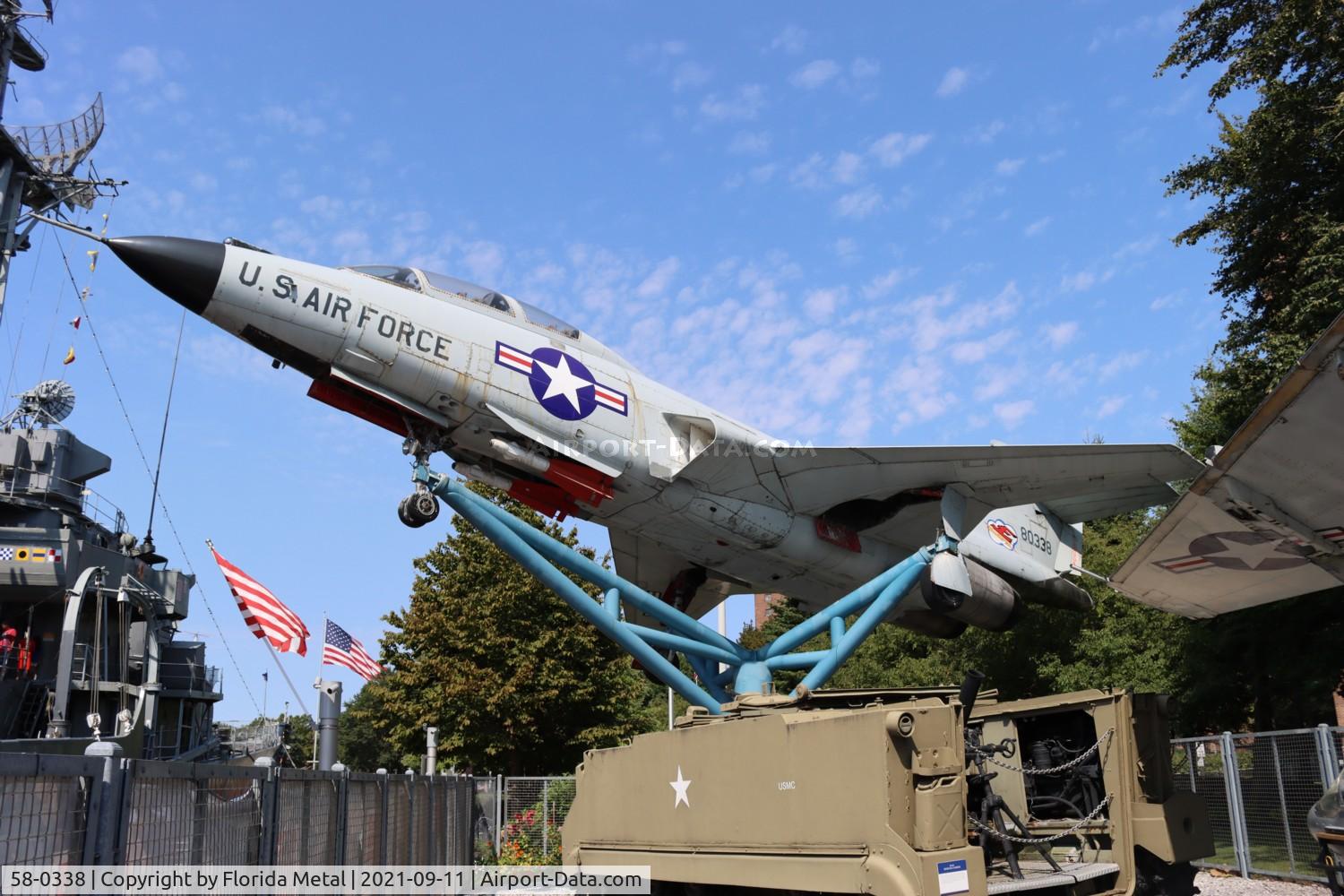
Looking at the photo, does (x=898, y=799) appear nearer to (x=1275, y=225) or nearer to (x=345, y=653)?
(x=345, y=653)

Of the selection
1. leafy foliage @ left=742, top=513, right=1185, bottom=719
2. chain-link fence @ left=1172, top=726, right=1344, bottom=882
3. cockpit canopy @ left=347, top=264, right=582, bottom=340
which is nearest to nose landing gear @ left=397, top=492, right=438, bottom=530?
cockpit canopy @ left=347, top=264, right=582, bottom=340

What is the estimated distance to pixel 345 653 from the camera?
1356 centimetres

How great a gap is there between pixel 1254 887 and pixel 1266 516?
510cm

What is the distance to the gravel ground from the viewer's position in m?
10.1

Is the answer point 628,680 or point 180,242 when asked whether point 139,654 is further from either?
point 180,242

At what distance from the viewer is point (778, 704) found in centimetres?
699

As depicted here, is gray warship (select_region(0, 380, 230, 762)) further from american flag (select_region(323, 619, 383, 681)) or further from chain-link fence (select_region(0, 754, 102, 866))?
chain-link fence (select_region(0, 754, 102, 866))

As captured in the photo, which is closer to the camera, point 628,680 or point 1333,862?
point 1333,862

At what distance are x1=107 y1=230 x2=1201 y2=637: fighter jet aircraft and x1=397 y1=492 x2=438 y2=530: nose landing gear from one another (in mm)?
13

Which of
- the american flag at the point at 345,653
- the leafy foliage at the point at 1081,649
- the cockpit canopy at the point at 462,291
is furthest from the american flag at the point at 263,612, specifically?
the leafy foliage at the point at 1081,649

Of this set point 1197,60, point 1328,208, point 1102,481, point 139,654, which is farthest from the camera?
point 139,654

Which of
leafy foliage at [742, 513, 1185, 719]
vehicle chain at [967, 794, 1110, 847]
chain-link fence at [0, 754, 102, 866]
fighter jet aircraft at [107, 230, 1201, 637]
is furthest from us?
leafy foliage at [742, 513, 1185, 719]

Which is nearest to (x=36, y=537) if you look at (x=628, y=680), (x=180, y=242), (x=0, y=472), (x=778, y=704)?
(x=0, y=472)

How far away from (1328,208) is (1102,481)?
6.31 meters
